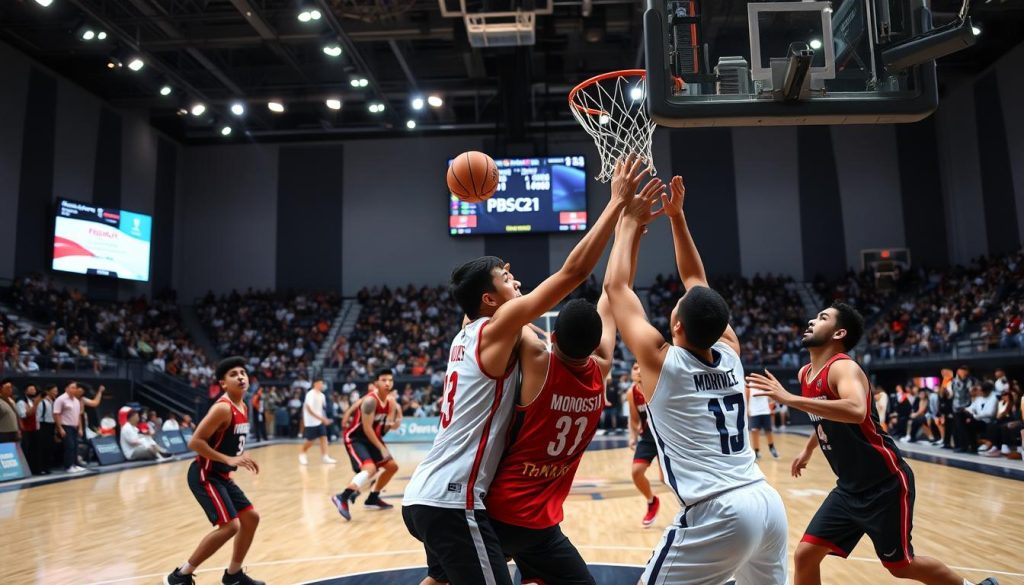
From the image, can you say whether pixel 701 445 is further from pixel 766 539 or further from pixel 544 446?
pixel 544 446

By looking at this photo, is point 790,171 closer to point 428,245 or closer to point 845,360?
point 428,245

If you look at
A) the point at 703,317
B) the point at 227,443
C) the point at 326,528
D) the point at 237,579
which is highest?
the point at 703,317

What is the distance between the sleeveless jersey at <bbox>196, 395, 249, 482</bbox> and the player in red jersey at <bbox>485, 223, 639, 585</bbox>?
3022mm

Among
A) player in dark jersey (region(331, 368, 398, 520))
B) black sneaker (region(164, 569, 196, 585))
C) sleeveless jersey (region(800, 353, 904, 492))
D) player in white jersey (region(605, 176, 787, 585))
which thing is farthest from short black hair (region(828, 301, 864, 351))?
player in dark jersey (region(331, 368, 398, 520))

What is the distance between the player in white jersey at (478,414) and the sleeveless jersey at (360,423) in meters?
5.59

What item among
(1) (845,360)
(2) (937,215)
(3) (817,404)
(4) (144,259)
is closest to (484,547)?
(3) (817,404)

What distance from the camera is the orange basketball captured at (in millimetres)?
4215

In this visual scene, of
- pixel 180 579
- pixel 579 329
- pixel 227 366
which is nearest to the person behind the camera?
pixel 579 329

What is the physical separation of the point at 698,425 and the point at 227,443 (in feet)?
12.0

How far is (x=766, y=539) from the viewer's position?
2703mm

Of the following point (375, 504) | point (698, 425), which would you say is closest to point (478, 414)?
point (698, 425)

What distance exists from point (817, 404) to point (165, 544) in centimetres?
582

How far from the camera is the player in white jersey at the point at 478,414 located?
8.27 ft

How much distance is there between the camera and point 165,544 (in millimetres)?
6730
